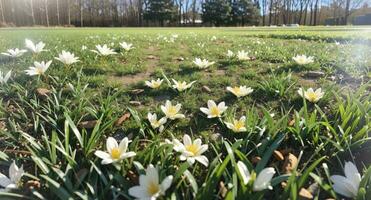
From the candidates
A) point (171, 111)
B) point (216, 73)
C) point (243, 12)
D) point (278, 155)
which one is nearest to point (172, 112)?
point (171, 111)

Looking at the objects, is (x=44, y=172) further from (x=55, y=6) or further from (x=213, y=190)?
(x=55, y=6)

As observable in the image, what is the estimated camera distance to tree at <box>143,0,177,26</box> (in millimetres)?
50500

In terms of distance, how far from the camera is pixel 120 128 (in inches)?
102

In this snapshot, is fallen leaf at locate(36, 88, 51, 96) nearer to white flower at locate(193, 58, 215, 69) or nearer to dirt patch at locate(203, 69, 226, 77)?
white flower at locate(193, 58, 215, 69)

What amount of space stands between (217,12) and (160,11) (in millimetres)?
8582

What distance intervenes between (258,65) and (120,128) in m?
2.30

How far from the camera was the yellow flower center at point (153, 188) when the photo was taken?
64.4 inches

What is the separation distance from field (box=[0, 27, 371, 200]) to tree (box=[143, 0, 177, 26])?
4780cm

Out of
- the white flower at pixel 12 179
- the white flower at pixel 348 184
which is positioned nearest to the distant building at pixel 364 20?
the white flower at pixel 348 184

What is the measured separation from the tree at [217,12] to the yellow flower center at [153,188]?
51.0 metres

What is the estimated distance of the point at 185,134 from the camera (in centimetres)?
243

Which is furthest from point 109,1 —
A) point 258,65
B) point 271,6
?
point 258,65

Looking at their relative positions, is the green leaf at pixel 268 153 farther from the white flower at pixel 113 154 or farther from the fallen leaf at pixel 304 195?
the white flower at pixel 113 154

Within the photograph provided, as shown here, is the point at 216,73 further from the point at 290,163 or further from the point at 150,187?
the point at 150,187
